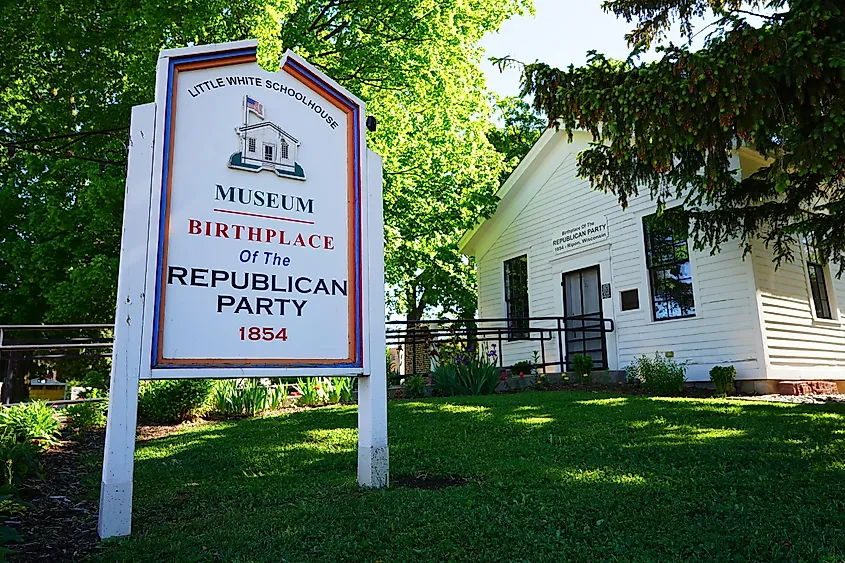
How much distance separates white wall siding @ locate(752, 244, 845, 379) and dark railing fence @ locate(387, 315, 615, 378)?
3.01 meters

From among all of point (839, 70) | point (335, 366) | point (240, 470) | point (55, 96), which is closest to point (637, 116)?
point (839, 70)

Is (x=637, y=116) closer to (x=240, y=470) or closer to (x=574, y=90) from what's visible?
(x=574, y=90)

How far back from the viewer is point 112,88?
42.0 feet

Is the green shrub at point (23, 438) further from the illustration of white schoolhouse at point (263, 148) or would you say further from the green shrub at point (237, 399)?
the illustration of white schoolhouse at point (263, 148)

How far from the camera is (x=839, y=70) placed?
18.4 feet

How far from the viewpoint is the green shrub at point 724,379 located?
33.6ft

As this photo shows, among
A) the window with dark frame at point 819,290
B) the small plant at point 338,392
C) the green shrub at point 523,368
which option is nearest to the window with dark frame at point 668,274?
the window with dark frame at point 819,290

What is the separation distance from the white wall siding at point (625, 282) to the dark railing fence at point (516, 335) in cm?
12

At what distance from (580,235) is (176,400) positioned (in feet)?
29.4

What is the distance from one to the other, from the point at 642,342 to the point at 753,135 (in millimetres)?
6785

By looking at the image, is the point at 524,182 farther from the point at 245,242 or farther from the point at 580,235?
the point at 245,242

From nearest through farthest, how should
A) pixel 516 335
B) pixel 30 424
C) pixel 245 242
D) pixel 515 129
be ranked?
pixel 245 242 → pixel 30 424 → pixel 516 335 → pixel 515 129

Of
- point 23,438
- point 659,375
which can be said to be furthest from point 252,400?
point 659,375

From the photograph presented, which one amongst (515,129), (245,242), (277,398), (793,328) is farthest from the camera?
(515,129)
